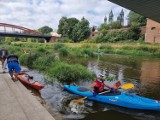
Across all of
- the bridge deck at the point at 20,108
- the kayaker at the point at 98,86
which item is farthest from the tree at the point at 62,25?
the bridge deck at the point at 20,108

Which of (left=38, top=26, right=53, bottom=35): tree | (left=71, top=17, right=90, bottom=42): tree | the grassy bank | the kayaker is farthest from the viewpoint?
(left=38, top=26, right=53, bottom=35): tree

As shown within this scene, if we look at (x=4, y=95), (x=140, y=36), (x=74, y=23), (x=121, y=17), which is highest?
(x=121, y=17)

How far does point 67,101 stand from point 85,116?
169cm

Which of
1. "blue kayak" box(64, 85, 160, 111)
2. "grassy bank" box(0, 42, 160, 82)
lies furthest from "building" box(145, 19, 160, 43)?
"blue kayak" box(64, 85, 160, 111)

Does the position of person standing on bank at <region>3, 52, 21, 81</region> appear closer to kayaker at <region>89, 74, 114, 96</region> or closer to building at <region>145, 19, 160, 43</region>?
kayaker at <region>89, 74, 114, 96</region>

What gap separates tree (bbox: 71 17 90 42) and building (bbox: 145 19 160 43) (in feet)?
71.7

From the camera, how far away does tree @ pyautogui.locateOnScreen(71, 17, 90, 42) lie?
61.4 m

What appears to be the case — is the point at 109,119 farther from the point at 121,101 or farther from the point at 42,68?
the point at 42,68

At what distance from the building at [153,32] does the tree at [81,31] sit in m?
21.8

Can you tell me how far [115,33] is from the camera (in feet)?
168

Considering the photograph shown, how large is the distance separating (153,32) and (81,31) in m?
24.5

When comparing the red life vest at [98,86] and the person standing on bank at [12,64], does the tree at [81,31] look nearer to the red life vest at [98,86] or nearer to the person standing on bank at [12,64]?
the person standing on bank at [12,64]

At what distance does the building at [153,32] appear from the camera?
137 feet

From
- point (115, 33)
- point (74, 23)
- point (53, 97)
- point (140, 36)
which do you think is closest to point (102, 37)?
point (115, 33)
